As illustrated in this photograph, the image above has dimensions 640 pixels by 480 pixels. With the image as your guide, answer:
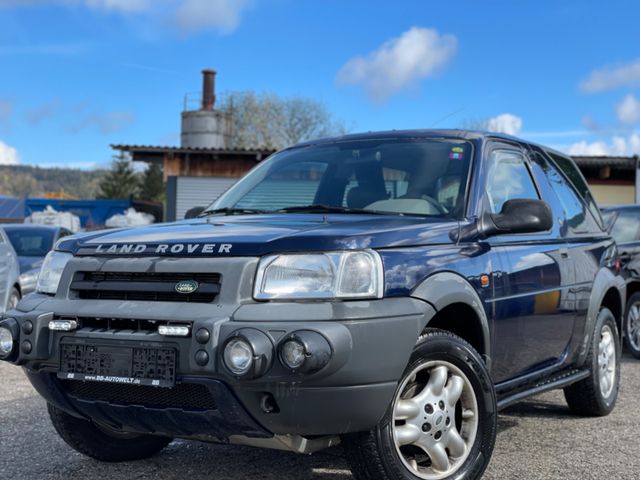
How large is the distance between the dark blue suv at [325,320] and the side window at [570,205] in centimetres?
74

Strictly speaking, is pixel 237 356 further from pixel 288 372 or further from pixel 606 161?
pixel 606 161

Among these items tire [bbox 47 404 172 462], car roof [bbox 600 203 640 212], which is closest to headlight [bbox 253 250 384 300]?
tire [bbox 47 404 172 462]

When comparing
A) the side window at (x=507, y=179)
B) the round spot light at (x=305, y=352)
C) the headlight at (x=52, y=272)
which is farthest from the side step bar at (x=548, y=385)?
the headlight at (x=52, y=272)

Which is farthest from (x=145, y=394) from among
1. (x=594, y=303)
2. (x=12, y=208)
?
(x=12, y=208)

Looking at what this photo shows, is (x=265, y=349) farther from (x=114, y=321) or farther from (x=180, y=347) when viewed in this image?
(x=114, y=321)

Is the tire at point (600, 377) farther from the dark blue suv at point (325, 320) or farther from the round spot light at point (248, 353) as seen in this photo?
the round spot light at point (248, 353)

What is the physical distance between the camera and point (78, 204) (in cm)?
3180

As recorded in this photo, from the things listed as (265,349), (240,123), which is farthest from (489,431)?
(240,123)

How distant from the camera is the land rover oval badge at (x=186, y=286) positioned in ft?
10.8

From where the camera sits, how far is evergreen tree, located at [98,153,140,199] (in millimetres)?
67875

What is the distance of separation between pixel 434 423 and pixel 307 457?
3.81 feet

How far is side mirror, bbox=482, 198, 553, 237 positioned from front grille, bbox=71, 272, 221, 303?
1541mm

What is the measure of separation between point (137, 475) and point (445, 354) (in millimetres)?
1755

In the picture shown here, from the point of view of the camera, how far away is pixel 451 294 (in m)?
3.60
